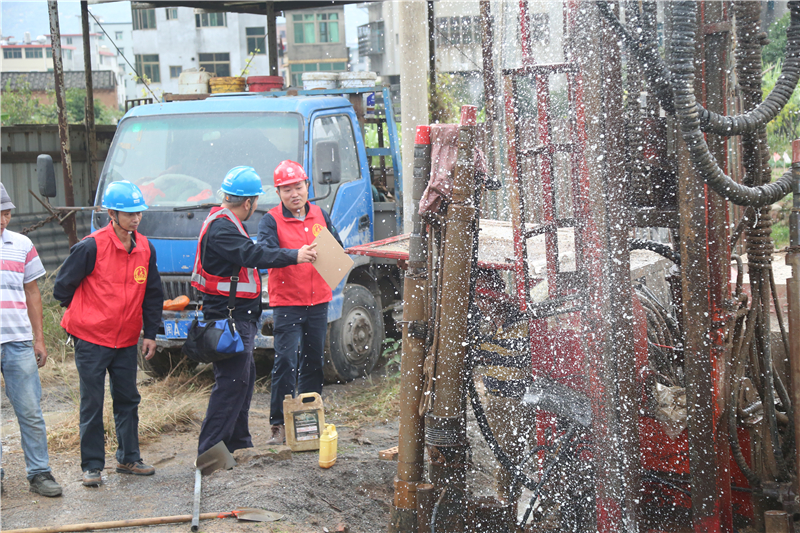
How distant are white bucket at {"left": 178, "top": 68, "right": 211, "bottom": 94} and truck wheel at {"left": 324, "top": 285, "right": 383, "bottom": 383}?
3420 mm

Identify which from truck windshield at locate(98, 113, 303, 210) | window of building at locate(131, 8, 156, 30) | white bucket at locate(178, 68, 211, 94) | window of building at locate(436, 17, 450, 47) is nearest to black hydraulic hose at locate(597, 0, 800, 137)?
truck windshield at locate(98, 113, 303, 210)

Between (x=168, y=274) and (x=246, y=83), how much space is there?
9.70 feet

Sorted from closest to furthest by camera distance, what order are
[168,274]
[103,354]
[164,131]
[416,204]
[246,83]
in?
[416,204]
[103,354]
[168,274]
[164,131]
[246,83]

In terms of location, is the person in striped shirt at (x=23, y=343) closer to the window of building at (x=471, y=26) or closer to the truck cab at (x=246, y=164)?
the truck cab at (x=246, y=164)

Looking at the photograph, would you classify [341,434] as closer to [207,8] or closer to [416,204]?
[416,204]

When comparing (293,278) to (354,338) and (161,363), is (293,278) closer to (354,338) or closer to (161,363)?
(354,338)

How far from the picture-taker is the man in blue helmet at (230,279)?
449cm

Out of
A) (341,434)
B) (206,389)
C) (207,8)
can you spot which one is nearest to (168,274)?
(206,389)

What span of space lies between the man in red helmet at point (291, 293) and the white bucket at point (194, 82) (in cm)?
394

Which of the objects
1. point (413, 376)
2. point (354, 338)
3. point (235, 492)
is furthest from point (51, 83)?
point (413, 376)

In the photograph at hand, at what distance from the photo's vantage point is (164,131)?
21.1 ft

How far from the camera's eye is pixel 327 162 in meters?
6.19

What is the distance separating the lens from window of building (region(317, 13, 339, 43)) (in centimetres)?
4525

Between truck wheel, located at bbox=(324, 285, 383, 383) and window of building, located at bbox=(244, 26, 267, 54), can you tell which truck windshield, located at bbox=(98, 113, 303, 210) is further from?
window of building, located at bbox=(244, 26, 267, 54)
